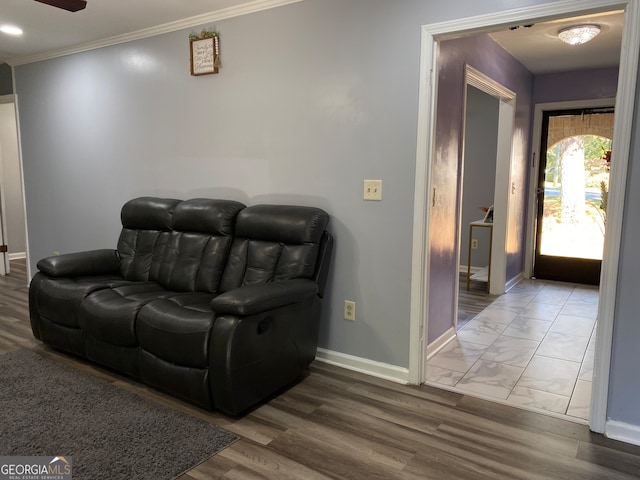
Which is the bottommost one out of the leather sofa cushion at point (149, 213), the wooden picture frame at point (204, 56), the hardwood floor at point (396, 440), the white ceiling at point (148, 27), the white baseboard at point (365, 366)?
the hardwood floor at point (396, 440)

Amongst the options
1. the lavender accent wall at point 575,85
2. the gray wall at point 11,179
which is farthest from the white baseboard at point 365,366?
the gray wall at point 11,179

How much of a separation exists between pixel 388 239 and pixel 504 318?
1871 mm

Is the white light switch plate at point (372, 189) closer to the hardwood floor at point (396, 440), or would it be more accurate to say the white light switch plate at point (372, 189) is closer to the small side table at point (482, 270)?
the hardwood floor at point (396, 440)

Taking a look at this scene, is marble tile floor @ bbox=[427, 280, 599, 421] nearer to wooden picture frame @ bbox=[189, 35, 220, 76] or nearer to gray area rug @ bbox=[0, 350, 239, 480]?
gray area rug @ bbox=[0, 350, 239, 480]

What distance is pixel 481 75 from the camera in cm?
360

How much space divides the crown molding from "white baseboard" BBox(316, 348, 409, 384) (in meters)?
2.26

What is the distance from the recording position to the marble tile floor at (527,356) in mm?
2611

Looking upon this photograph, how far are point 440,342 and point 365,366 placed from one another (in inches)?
27.3

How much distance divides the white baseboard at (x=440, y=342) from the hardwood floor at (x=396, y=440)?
468 mm

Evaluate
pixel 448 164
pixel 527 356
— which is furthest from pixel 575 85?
pixel 527 356

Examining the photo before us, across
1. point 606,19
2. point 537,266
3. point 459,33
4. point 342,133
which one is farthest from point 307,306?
point 537,266

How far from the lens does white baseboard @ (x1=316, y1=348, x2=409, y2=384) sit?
2.76m

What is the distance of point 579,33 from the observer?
3.50 m

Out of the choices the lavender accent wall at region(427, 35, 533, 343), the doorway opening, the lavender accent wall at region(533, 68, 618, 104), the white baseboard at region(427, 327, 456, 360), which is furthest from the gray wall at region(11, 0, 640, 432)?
the doorway opening
